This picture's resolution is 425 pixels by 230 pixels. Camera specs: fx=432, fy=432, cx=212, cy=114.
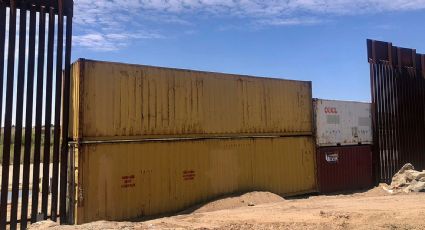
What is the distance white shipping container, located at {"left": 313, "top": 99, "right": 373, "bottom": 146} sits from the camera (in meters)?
17.2

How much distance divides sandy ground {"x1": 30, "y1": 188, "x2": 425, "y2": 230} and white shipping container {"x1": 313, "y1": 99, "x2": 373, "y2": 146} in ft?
12.9

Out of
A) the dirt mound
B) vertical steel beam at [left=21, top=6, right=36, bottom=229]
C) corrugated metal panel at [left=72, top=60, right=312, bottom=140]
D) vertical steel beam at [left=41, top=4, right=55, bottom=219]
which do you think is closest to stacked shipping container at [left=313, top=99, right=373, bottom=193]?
corrugated metal panel at [left=72, top=60, right=312, bottom=140]

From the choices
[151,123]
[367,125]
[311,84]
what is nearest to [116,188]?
[151,123]

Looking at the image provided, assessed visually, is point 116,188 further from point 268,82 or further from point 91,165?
point 268,82

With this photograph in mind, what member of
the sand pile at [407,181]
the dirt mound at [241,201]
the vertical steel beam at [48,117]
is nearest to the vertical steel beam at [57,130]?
the vertical steel beam at [48,117]

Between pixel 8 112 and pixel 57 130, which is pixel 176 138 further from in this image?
pixel 8 112

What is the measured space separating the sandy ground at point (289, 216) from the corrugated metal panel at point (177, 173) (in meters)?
0.69

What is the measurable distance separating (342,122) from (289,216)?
8.58 m

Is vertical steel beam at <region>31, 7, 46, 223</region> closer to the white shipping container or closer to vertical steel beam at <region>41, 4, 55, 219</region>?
→ vertical steel beam at <region>41, 4, 55, 219</region>

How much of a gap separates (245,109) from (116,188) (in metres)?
5.32

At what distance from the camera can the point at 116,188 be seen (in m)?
11.6

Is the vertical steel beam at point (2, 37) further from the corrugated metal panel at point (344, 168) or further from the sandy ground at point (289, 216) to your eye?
the corrugated metal panel at point (344, 168)

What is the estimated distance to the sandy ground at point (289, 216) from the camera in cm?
931

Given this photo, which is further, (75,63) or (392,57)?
(392,57)
